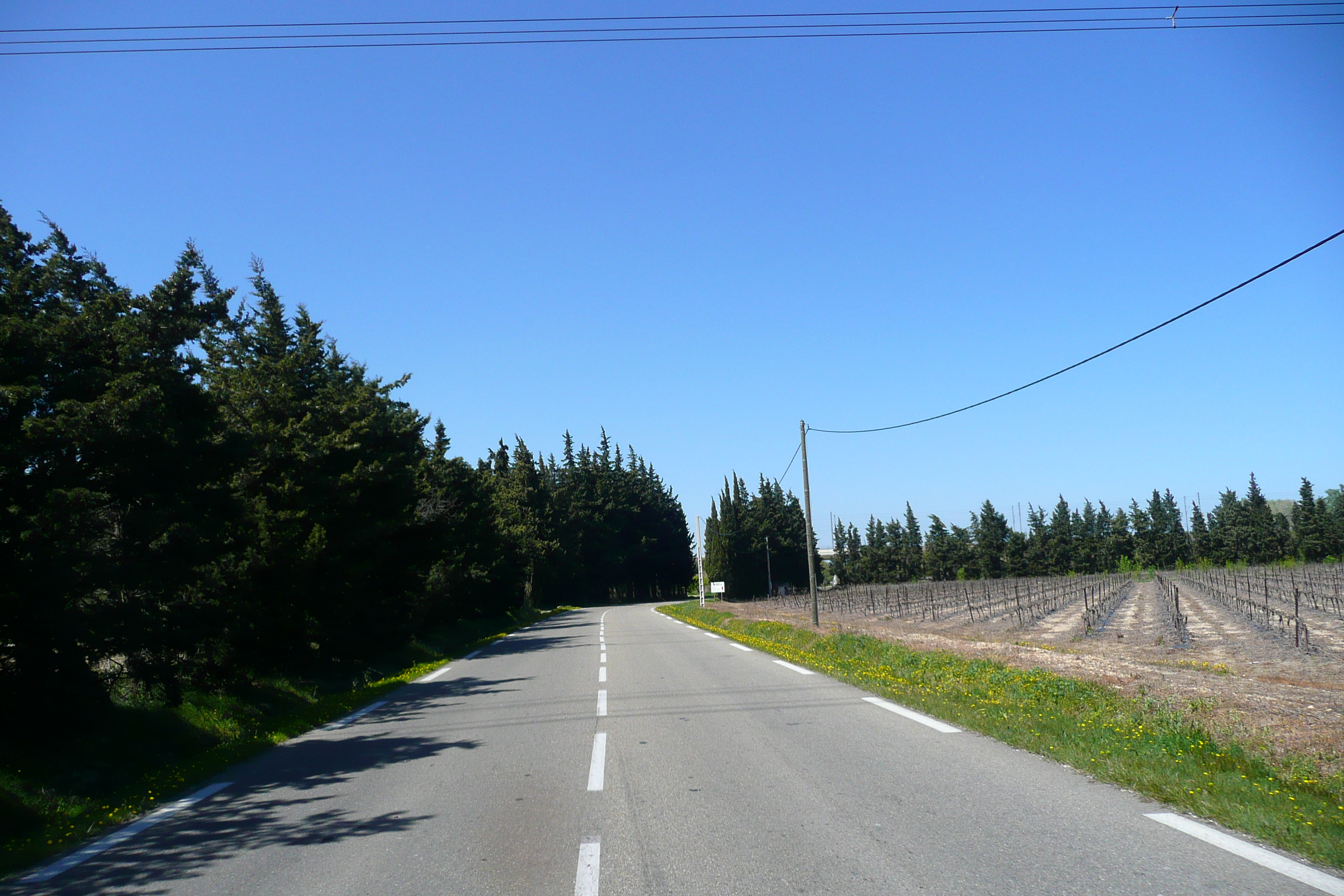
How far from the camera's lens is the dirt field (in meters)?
7.85

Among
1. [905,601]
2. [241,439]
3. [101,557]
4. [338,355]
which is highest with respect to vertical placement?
[338,355]

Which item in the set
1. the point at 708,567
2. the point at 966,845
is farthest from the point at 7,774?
the point at 708,567

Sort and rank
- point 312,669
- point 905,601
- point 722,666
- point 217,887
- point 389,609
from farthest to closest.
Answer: point 905,601 → point 389,609 → point 312,669 → point 722,666 → point 217,887

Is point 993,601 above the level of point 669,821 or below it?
below

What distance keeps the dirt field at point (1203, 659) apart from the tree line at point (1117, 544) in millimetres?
68760

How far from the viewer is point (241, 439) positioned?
13281mm

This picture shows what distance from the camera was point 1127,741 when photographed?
7.06 m

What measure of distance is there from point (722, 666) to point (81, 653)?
35.4 feet

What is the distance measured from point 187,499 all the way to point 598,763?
341 inches

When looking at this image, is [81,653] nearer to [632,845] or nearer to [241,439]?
[241,439]

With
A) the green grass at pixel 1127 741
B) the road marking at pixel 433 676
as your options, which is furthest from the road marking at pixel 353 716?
the green grass at pixel 1127 741

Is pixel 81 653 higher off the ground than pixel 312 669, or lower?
higher

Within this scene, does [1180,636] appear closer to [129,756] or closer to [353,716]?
[353,716]

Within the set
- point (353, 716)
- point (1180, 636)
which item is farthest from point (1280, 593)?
point (353, 716)
